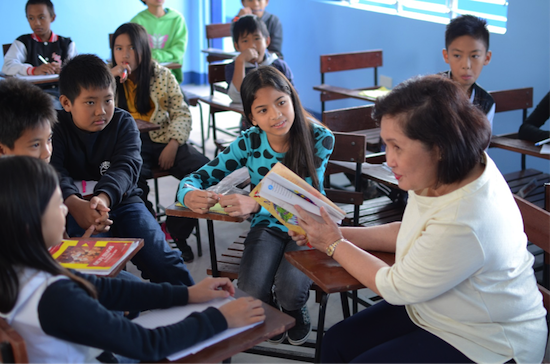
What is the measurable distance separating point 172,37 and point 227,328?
4039 mm

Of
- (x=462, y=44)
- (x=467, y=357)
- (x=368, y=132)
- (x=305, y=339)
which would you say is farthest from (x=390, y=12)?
(x=467, y=357)

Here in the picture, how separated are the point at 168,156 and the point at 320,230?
158cm

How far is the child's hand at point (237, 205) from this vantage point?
1752mm

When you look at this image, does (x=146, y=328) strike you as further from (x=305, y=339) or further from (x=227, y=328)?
(x=305, y=339)

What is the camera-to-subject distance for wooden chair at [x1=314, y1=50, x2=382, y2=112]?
388cm

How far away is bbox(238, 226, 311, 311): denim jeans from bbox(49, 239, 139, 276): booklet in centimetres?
48

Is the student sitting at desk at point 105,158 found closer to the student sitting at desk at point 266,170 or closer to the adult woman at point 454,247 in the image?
the student sitting at desk at point 266,170

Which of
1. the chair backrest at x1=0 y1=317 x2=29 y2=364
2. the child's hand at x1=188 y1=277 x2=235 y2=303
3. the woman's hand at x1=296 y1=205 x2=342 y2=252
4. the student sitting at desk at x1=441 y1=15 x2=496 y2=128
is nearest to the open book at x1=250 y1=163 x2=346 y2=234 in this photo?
the woman's hand at x1=296 y1=205 x2=342 y2=252

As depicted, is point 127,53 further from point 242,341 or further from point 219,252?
point 242,341

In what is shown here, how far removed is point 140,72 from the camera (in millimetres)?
3025

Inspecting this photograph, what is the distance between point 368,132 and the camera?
344 centimetres

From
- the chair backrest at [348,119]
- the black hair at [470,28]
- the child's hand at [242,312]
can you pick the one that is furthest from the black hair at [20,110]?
the black hair at [470,28]

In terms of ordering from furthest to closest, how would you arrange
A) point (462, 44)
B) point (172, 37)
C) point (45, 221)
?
point (172, 37)
point (462, 44)
point (45, 221)

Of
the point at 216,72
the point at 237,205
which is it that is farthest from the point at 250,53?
the point at 237,205
